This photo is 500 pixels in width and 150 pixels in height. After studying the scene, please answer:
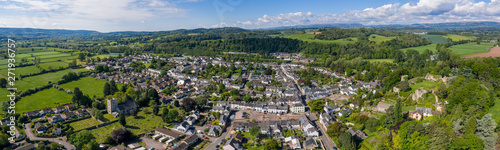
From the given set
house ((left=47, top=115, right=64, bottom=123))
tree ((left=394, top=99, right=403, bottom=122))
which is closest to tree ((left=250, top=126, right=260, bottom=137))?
tree ((left=394, top=99, right=403, bottom=122))

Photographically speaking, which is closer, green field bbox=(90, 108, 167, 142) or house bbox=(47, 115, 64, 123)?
green field bbox=(90, 108, 167, 142)

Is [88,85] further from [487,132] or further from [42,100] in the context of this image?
[487,132]

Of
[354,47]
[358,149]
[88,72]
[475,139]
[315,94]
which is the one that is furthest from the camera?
[354,47]

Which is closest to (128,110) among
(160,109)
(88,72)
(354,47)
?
(160,109)

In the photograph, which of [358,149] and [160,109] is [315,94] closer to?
[358,149]

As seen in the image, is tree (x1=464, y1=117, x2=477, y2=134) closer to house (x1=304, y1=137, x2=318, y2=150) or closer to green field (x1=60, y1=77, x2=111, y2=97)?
house (x1=304, y1=137, x2=318, y2=150)

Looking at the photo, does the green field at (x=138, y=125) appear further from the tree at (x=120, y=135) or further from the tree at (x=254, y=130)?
the tree at (x=254, y=130)
